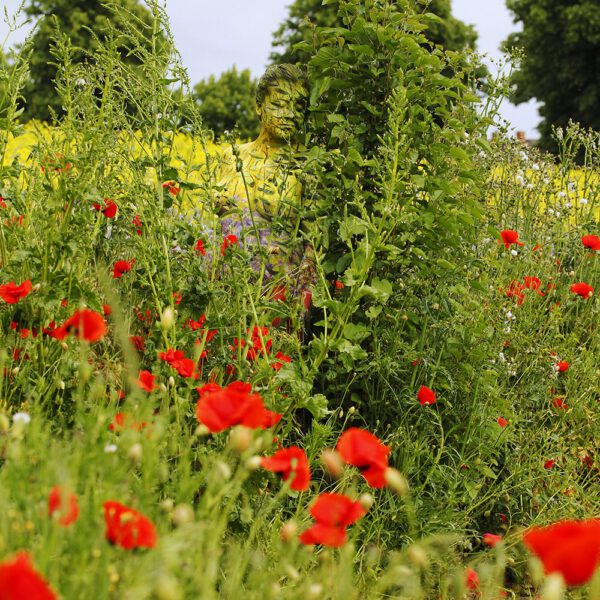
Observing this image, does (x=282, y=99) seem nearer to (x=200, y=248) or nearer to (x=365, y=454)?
(x=200, y=248)

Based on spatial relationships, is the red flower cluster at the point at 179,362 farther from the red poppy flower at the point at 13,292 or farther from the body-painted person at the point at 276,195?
the body-painted person at the point at 276,195

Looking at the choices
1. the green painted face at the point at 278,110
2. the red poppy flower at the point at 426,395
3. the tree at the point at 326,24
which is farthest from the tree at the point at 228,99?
the red poppy flower at the point at 426,395

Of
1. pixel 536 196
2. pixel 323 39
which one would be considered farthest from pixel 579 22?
pixel 323 39

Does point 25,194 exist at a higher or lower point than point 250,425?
higher

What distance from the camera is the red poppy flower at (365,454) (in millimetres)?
1458

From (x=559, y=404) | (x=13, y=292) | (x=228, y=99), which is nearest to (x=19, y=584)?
(x=13, y=292)

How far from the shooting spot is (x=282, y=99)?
417cm

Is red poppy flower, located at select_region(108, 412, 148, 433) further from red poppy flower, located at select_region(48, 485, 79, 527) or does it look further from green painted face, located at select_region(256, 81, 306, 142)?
green painted face, located at select_region(256, 81, 306, 142)

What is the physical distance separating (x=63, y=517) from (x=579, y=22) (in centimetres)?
2411

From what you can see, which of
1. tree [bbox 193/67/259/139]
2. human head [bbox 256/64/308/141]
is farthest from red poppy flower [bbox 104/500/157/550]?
tree [bbox 193/67/259/139]

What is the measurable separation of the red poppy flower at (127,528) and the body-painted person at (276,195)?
4.98ft

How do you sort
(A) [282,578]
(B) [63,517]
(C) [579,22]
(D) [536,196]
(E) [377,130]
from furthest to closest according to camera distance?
(C) [579,22] → (D) [536,196] → (E) [377,130] → (A) [282,578] → (B) [63,517]

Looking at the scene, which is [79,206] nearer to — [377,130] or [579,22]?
[377,130]

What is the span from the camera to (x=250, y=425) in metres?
1.47
